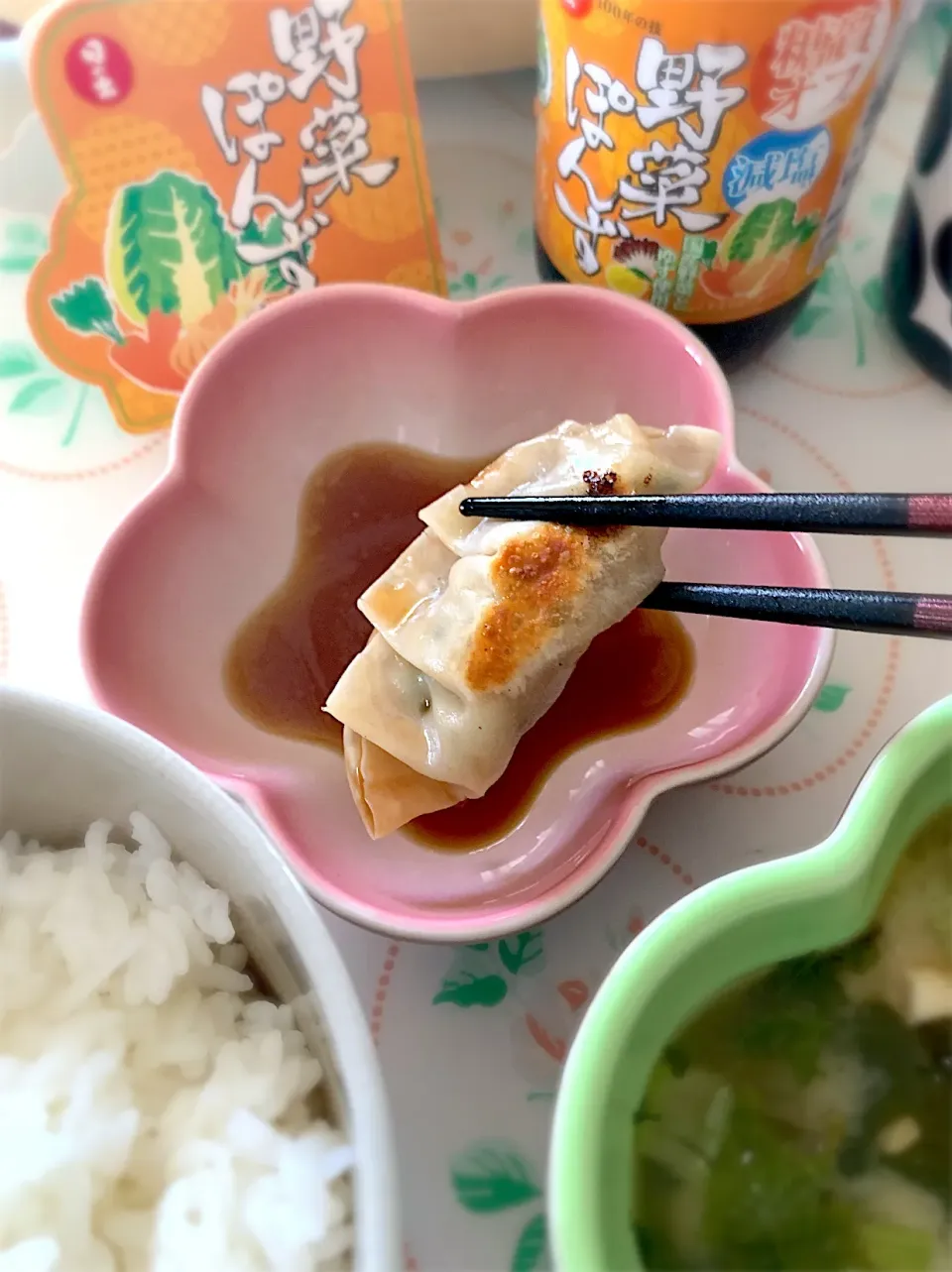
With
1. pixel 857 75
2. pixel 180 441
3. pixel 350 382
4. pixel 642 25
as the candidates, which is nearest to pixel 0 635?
pixel 180 441

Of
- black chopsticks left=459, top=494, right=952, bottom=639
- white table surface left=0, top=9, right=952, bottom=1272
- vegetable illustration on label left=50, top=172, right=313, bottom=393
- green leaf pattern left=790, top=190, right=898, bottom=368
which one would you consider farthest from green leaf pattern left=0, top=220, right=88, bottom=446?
green leaf pattern left=790, top=190, right=898, bottom=368

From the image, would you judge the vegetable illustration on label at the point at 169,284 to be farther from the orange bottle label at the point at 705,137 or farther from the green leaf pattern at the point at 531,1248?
the green leaf pattern at the point at 531,1248

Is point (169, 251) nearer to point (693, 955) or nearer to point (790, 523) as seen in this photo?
point (790, 523)

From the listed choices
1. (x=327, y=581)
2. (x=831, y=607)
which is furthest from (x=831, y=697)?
(x=327, y=581)

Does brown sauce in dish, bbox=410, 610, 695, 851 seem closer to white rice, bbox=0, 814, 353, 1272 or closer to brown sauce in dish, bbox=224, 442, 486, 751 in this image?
brown sauce in dish, bbox=224, 442, 486, 751

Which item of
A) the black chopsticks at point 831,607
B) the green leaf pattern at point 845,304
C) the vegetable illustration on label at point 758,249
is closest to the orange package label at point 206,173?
the vegetable illustration on label at point 758,249

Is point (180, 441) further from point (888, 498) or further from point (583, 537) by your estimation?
point (888, 498)
